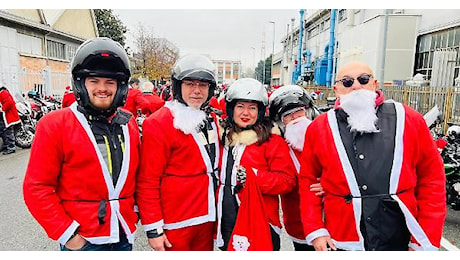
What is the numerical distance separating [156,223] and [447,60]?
46.8ft

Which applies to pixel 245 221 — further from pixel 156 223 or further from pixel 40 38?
pixel 40 38

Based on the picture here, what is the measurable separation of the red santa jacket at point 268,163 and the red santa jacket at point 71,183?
0.70 meters

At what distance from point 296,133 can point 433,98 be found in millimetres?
9642

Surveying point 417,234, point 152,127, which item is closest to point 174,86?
point 152,127

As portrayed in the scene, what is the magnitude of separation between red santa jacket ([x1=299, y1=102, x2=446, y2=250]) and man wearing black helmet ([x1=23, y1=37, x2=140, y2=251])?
1.11 meters

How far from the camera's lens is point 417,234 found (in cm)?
189

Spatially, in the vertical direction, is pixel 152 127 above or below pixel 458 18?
below

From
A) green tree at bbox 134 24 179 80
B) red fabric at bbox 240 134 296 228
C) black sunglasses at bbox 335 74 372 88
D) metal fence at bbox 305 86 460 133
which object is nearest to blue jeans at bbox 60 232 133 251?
red fabric at bbox 240 134 296 228

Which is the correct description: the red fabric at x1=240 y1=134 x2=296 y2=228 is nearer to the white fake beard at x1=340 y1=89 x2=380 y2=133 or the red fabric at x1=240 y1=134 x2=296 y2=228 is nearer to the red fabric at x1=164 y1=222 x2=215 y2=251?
the red fabric at x1=164 y1=222 x2=215 y2=251

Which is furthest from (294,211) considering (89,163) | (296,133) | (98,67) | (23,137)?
(23,137)

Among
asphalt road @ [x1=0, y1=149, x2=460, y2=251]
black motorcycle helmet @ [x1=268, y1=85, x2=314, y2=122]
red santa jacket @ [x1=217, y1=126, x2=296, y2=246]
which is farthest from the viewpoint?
asphalt road @ [x1=0, y1=149, x2=460, y2=251]

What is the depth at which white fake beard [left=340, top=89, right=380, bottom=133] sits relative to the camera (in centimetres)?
190

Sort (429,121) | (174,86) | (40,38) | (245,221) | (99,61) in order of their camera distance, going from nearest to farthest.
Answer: (99,61) → (245,221) → (174,86) → (429,121) → (40,38)

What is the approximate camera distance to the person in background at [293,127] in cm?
254
